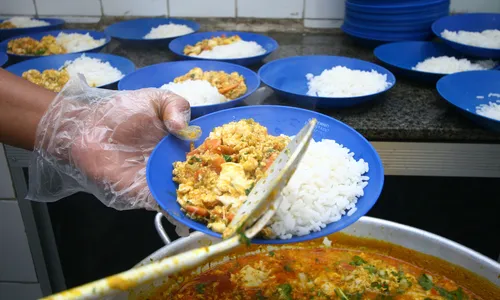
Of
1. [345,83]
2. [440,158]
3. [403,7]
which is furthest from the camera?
[403,7]

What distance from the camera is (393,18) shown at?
217 cm

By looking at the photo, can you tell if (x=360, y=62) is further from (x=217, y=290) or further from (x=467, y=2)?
(x=217, y=290)

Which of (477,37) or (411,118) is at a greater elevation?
(477,37)

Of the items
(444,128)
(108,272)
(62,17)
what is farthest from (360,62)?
(62,17)

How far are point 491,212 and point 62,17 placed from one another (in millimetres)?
2849

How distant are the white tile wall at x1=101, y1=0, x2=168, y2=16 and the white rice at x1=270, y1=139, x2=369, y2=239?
1.95 metres

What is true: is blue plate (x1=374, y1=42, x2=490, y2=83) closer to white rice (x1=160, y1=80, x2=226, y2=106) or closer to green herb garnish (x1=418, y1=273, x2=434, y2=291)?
white rice (x1=160, y1=80, x2=226, y2=106)

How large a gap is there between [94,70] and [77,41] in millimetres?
487

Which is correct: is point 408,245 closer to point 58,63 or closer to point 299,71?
point 299,71

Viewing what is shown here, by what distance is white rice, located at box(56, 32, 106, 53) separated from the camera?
2203 millimetres

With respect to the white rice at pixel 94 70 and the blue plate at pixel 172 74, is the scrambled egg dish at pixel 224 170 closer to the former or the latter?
the blue plate at pixel 172 74

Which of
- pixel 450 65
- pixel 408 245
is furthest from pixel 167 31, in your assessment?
pixel 408 245

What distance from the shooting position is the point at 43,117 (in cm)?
129

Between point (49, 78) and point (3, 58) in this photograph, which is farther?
point (3, 58)
